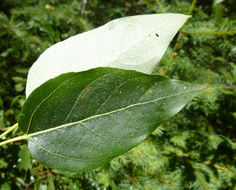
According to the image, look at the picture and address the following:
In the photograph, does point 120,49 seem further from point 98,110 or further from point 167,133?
point 167,133

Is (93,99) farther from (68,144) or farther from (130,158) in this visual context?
(130,158)

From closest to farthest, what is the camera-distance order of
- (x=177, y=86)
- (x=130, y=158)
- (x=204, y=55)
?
1. (x=177, y=86)
2. (x=130, y=158)
3. (x=204, y=55)

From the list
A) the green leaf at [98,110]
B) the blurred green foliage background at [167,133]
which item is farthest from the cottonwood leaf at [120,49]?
the blurred green foliage background at [167,133]

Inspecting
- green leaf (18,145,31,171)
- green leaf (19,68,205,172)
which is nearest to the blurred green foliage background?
green leaf (18,145,31,171)

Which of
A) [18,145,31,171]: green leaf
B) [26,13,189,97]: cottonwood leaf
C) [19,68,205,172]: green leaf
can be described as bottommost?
[18,145,31,171]: green leaf

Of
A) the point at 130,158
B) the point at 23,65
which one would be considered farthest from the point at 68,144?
the point at 23,65

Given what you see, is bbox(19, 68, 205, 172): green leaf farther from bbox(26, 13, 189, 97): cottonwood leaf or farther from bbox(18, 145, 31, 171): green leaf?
bbox(18, 145, 31, 171): green leaf
